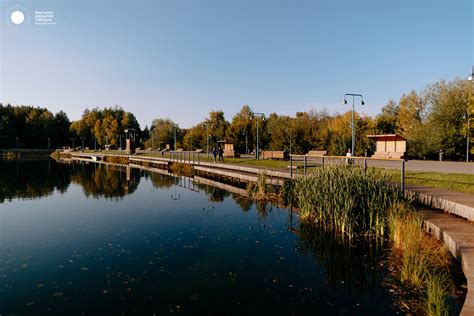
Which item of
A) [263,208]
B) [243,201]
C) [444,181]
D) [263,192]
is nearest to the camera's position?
[444,181]

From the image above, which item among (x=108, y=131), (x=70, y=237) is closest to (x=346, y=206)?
(x=70, y=237)

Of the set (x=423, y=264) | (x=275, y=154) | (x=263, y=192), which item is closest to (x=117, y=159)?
(x=275, y=154)

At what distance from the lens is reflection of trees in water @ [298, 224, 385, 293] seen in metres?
6.34

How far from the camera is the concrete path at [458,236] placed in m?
4.66

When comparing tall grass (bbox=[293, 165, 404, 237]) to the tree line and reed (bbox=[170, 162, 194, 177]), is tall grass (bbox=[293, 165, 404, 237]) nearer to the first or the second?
reed (bbox=[170, 162, 194, 177])

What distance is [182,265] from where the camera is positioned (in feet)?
23.4

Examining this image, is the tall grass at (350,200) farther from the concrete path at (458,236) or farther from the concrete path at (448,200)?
the concrete path at (448,200)

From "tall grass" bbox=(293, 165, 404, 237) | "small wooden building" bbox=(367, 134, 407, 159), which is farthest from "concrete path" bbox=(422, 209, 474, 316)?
"small wooden building" bbox=(367, 134, 407, 159)

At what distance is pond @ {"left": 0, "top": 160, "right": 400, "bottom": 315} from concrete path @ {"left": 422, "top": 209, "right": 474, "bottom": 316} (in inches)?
50.0

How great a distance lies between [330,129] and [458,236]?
3596cm

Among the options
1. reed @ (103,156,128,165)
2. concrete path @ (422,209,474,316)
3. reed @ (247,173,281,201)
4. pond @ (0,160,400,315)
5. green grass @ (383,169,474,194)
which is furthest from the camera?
reed @ (103,156,128,165)

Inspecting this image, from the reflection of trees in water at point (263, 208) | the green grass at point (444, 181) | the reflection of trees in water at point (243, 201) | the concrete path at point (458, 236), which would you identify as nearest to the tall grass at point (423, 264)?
the concrete path at point (458, 236)

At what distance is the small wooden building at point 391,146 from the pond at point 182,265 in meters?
15.4

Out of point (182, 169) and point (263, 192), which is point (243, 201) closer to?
point (263, 192)
